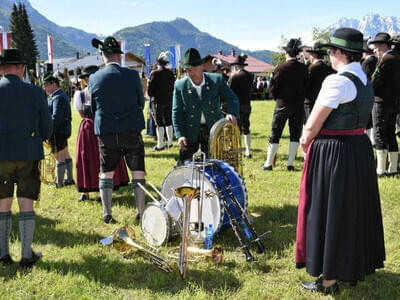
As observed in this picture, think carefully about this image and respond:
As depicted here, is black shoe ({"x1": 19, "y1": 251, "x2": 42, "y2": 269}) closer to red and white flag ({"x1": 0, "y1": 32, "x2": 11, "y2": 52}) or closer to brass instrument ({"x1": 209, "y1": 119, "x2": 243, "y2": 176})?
brass instrument ({"x1": 209, "y1": 119, "x2": 243, "y2": 176})

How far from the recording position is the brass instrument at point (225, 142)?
16.8 ft

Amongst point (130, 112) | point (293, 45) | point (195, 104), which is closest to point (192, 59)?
point (195, 104)

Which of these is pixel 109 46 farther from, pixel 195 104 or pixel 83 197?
pixel 83 197

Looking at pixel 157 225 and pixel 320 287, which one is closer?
pixel 320 287

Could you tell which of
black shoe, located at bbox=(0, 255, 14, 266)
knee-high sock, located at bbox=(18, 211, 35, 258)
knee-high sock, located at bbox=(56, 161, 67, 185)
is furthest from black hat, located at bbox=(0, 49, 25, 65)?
knee-high sock, located at bbox=(56, 161, 67, 185)

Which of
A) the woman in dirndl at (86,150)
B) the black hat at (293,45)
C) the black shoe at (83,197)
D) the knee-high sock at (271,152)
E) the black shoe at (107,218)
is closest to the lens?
the black shoe at (107,218)

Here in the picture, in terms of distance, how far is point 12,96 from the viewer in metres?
3.95

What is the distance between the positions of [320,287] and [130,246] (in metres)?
1.99

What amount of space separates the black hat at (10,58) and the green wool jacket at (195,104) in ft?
6.82

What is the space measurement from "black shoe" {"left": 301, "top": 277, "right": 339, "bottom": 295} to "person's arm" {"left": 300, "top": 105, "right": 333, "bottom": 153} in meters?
1.28

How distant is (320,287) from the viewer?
360 centimetres

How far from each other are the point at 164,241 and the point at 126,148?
4.55ft

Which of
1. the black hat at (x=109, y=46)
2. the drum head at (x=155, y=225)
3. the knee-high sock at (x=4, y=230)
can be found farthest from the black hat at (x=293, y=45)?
the knee-high sock at (x=4, y=230)

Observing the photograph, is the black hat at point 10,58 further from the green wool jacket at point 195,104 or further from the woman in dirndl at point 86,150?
the woman in dirndl at point 86,150
